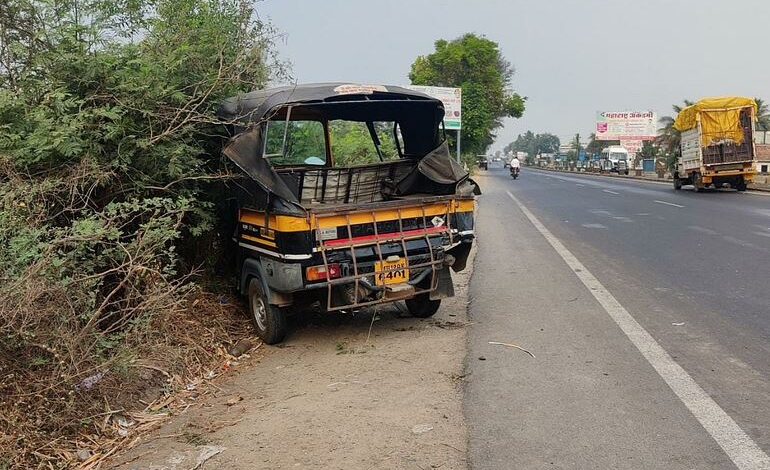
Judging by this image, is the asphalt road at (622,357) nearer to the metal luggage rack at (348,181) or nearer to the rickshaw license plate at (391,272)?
the rickshaw license plate at (391,272)

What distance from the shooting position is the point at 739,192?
25.4 metres

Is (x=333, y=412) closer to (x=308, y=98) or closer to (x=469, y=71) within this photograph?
(x=308, y=98)

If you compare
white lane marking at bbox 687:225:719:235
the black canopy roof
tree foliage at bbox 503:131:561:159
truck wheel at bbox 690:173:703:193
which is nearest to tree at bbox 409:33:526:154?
truck wheel at bbox 690:173:703:193

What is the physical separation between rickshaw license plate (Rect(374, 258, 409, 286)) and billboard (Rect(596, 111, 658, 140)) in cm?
7650

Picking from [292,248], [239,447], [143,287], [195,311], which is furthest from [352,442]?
[195,311]

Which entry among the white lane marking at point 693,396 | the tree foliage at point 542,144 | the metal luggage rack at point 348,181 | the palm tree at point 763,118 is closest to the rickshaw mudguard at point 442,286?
the metal luggage rack at point 348,181

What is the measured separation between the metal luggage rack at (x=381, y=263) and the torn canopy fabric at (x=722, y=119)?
22.1 meters

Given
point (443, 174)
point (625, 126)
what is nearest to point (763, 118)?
point (625, 126)

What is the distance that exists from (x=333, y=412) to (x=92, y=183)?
9.26 ft

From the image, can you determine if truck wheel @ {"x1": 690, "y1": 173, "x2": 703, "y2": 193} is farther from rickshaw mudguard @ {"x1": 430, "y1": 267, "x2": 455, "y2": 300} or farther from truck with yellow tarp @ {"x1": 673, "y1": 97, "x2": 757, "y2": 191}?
rickshaw mudguard @ {"x1": 430, "y1": 267, "x2": 455, "y2": 300}

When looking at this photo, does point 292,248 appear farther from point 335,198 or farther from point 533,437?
point 533,437

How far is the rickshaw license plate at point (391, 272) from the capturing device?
6023 millimetres

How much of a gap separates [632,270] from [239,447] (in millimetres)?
6689

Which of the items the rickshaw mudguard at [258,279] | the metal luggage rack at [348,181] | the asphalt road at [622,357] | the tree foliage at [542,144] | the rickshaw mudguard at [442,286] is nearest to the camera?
the asphalt road at [622,357]
